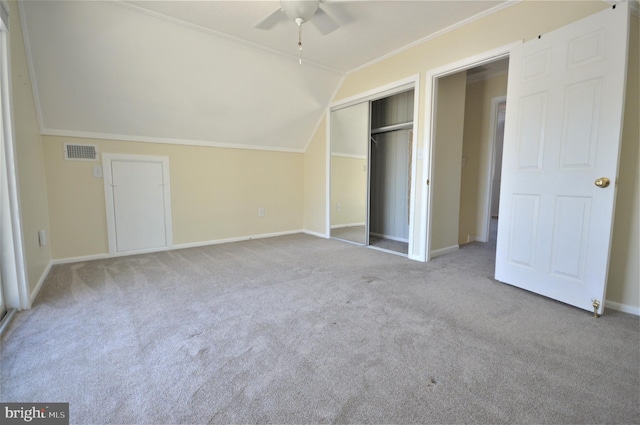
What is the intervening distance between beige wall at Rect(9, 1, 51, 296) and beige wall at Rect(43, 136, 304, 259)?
0.29 metres

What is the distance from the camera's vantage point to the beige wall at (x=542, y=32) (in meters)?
2.02

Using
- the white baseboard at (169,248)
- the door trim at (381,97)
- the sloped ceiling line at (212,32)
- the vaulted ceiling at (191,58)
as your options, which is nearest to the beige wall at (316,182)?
the door trim at (381,97)

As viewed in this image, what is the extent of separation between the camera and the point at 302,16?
2.34 metres

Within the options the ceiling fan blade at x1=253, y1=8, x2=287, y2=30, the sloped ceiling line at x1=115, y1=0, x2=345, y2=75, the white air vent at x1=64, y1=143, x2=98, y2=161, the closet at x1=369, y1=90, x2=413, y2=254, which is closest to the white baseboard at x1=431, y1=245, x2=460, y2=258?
the closet at x1=369, y1=90, x2=413, y2=254

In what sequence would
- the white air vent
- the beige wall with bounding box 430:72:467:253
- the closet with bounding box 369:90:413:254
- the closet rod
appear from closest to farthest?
the white air vent → the beige wall with bounding box 430:72:467:253 → the closet rod → the closet with bounding box 369:90:413:254

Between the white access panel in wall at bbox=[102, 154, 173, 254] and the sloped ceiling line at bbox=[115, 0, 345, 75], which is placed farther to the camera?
the white access panel in wall at bbox=[102, 154, 173, 254]

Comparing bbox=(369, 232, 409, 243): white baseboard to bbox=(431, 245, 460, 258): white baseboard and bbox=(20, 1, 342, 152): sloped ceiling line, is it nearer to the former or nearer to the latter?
bbox=(431, 245, 460, 258): white baseboard

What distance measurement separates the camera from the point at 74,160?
10.7 ft

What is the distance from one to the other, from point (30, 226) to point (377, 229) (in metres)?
→ 4.22

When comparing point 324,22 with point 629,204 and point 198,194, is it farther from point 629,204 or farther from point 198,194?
point 629,204

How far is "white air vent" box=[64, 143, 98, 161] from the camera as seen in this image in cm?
321

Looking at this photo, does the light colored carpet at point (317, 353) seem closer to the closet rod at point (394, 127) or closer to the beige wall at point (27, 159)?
the beige wall at point (27, 159)

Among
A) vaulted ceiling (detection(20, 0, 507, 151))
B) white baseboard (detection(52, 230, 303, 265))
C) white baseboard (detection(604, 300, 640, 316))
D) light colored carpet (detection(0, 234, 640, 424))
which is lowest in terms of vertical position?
light colored carpet (detection(0, 234, 640, 424))

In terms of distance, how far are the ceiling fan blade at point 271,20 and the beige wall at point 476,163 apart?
10.5 ft
